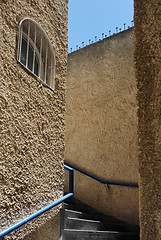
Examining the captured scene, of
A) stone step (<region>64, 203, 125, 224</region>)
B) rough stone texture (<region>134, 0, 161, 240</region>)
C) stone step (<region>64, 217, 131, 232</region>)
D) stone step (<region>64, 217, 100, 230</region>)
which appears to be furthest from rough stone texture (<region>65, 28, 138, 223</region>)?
rough stone texture (<region>134, 0, 161, 240</region>)

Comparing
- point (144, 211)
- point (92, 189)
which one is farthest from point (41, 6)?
point (92, 189)

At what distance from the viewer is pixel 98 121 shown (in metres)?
4.66

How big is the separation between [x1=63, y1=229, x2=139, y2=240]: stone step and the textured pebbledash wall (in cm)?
61

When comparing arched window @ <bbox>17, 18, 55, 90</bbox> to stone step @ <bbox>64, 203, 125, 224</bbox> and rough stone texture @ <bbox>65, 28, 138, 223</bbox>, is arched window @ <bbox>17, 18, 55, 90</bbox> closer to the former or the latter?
rough stone texture @ <bbox>65, 28, 138, 223</bbox>

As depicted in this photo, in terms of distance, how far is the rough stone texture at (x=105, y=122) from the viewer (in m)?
4.16

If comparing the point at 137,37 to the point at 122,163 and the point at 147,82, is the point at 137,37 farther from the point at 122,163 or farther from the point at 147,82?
the point at 122,163

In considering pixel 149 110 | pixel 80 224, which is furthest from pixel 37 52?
pixel 80 224

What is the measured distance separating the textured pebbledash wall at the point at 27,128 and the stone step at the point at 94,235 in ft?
2.00

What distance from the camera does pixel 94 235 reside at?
3.29 meters

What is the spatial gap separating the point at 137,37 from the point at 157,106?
0.40m

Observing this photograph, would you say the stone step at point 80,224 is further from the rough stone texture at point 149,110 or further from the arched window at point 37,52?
the rough stone texture at point 149,110

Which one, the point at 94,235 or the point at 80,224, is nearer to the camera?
the point at 94,235

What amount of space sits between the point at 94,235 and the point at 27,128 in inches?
77.8

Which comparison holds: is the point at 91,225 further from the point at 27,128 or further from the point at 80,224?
the point at 27,128
